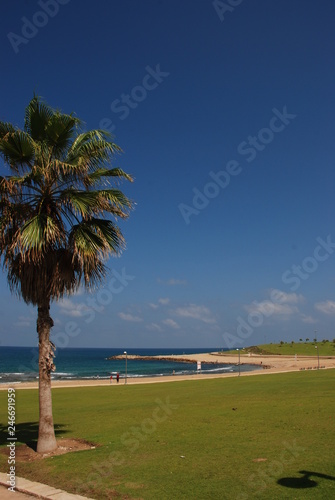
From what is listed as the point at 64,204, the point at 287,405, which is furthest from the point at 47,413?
the point at 287,405

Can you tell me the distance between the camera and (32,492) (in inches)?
356

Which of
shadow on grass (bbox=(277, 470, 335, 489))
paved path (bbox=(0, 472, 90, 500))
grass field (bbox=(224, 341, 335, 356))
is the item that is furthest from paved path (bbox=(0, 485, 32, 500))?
grass field (bbox=(224, 341, 335, 356))

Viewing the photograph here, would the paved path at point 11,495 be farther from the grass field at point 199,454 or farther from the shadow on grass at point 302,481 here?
the shadow on grass at point 302,481

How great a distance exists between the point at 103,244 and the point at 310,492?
8183 mm

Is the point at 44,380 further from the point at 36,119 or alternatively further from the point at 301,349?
the point at 301,349

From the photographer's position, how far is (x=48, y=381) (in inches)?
504

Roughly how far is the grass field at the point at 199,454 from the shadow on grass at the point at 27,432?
0.04 metres

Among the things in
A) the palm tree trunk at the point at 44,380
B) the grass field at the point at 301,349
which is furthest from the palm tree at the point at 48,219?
the grass field at the point at 301,349

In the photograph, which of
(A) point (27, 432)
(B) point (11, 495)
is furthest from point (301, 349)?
(B) point (11, 495)

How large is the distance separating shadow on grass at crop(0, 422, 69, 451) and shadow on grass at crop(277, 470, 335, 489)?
7.81m

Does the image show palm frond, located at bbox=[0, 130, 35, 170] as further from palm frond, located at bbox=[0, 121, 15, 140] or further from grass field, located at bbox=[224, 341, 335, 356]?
grass field, located at bbox=[224, 341, 335, 356]

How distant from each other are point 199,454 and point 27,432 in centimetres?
789

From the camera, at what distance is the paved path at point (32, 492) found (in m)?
8.61

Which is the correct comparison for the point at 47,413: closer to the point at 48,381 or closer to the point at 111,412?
the point at 48,381
